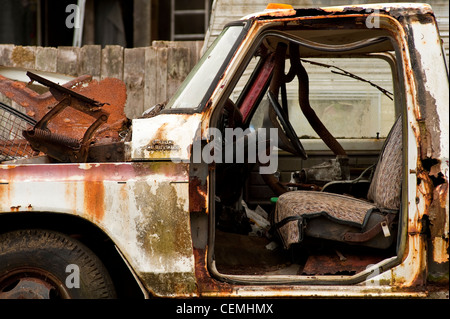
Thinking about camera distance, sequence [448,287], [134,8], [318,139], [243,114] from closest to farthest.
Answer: [448,287]
[243,114]
[318,139]
[134,8]

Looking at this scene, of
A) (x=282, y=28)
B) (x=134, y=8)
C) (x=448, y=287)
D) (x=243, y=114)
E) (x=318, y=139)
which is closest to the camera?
(x=448, y=287)

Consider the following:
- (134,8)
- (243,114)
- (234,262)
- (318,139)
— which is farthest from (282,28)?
(134,8)

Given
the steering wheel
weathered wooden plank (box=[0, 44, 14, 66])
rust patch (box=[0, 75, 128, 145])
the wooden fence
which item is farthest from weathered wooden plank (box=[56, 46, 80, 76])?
the steering wheel

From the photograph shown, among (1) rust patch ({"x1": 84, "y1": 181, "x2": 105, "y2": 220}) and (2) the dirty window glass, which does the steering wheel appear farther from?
(1) rust patch ({"x1": 84, "y1": 181, "x2": 105, "y2": 220})

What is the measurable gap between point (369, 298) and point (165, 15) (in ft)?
25.2

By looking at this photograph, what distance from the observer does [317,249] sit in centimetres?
318

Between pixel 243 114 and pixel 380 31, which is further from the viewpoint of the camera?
pixel 243 114

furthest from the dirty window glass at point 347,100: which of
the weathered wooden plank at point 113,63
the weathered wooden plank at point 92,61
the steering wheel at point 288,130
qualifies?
the weathered wooden plank at point 92,61

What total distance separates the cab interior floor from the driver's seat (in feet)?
0.36

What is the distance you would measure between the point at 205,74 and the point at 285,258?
1232mm

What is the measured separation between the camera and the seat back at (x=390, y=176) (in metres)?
3.08

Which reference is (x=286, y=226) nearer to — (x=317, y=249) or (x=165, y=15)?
(x=317, y=249)

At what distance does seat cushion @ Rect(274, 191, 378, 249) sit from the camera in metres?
3.07

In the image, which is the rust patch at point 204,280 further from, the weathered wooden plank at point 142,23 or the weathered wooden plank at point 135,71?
the weathered wooden plank at point 142,23
